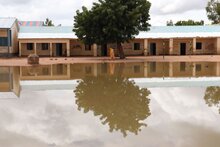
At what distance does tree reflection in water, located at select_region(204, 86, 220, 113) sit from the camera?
43.1 feet

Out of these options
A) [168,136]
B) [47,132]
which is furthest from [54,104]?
[168,136]

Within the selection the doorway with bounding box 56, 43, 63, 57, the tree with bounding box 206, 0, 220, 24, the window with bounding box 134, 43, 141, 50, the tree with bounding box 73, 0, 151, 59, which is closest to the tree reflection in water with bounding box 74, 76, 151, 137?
the tree with bounding box 73, 0, 151, 59

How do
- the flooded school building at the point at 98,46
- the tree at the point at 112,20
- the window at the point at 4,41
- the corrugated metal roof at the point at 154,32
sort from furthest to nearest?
the corrugated metal roof at the point at 154,32
the flooded school building at the point at 98,46
the window at the point at 4,41
the tree at the point at 112,20

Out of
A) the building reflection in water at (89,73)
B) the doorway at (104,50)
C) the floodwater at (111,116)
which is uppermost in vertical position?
the doorway at (104,50)

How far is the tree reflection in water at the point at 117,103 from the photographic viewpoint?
33.6 ft

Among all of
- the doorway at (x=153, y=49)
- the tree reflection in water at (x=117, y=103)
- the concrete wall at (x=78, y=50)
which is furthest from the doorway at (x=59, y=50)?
the tree reflection in water at (x=117, y=103)

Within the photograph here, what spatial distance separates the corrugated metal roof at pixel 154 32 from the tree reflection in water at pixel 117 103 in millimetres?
31376

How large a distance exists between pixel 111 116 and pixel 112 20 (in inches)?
1087

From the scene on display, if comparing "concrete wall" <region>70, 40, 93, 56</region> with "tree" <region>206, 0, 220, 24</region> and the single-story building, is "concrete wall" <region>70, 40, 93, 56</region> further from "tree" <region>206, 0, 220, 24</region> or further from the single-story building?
"tree" <region>206, 0, 220, 24</region>

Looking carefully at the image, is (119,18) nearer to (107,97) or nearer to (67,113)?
(107,97)

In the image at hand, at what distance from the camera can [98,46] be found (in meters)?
49.6

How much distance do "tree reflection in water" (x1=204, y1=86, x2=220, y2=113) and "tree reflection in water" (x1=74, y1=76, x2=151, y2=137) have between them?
2137mm

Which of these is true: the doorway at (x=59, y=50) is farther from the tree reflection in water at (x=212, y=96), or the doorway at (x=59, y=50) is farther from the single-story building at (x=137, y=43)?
the tree reflection in water at (x=212, y=96)

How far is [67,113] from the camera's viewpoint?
11.7 metres
